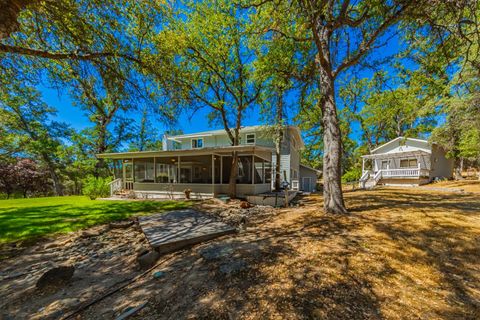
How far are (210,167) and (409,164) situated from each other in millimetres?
21482

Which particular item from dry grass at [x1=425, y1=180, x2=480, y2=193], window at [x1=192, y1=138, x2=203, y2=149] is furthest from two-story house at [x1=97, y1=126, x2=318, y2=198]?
dry grass at [x1=425, y1=180, x2=480, y2=193]

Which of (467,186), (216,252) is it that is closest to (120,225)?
(216,252)

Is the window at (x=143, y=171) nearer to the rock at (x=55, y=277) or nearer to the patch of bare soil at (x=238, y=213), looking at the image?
the patch of bare soil at (x=238, y=213)

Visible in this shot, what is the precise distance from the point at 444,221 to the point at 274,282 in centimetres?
507

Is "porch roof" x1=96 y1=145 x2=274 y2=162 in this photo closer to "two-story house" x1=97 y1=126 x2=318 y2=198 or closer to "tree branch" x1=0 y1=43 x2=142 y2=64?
"two-story house" x1=97 y1=126 x2=318 y2=198

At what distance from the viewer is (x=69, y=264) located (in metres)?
4.11

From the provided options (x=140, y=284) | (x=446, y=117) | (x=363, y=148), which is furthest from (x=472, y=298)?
(x=363, y=148)

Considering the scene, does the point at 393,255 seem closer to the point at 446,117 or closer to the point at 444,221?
the point at 444,221

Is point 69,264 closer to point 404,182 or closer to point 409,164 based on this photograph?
point 404,182

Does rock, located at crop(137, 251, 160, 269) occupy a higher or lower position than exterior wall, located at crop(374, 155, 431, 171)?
lower

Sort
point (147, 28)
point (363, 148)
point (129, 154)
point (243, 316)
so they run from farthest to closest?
point (363, 148), point (129, 154), point (147, 28), point (243, 316)

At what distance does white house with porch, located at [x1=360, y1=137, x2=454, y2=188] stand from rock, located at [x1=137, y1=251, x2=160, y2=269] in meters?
20.0

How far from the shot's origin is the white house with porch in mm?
17797

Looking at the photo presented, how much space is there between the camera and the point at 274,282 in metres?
2.68
